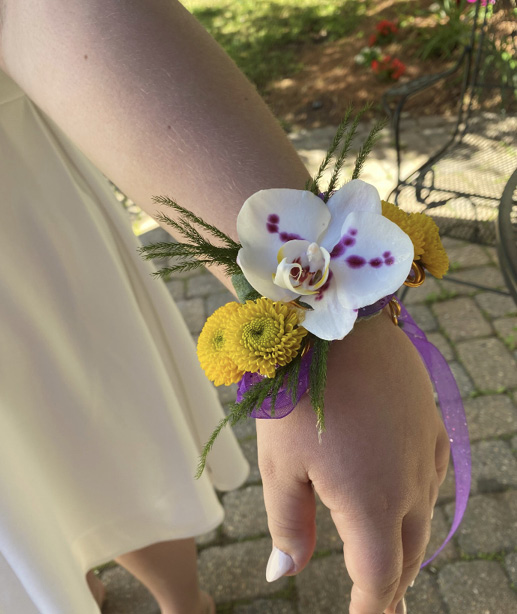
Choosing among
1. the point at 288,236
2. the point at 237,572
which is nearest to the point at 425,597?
the point at 237,572

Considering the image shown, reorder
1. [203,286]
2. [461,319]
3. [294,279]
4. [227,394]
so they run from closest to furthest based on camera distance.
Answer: [294,279], [227,394], [461,319], [203,286]

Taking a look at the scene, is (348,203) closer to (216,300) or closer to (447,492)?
(447,492)

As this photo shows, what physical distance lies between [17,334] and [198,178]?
1.94 ft

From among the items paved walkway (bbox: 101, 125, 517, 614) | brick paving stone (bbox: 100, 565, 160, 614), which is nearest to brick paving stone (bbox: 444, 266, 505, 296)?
paved walkway (bbox: 101, 125, 517, 614)

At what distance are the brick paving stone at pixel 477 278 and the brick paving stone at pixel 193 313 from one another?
4.53 ft

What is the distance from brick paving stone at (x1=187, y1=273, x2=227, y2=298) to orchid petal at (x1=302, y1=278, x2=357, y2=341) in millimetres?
2647

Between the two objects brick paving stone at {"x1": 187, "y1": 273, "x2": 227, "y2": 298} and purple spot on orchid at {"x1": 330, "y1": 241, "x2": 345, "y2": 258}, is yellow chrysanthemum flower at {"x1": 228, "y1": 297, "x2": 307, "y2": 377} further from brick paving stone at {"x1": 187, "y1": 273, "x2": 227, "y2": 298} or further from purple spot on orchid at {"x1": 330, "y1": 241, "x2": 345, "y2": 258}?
brick paving stone at {"x1": 187, "y1": 273, "x2": 227, "y2": 298}

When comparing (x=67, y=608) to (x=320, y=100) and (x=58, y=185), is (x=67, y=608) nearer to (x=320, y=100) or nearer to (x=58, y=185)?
(x=58, y=185)

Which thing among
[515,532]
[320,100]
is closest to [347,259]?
[515,532]

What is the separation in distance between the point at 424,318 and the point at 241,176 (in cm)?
240

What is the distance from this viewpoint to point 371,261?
2.01 feet

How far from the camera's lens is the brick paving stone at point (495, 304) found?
2.85 metres

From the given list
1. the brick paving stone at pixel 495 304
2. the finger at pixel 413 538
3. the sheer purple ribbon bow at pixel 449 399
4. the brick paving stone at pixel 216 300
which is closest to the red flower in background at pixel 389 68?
the brick paving stone at pixel 495 304

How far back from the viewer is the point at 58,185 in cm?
113
